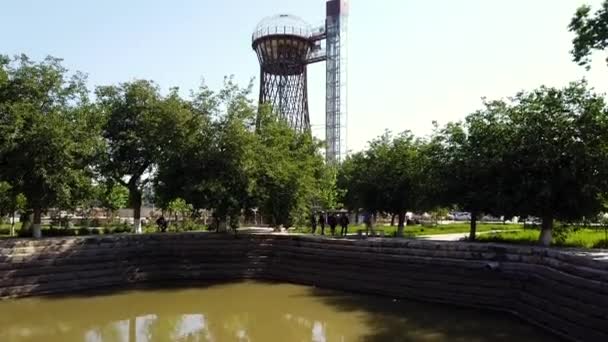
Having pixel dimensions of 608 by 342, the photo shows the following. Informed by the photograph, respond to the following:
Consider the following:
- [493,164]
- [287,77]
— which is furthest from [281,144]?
[287,77]

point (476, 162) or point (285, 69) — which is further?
point (285, 69)

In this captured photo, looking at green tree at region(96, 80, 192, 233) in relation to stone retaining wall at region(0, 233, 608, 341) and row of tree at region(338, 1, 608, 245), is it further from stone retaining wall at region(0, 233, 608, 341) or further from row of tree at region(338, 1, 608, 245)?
row of tree at region(338, 1, 608, 245)

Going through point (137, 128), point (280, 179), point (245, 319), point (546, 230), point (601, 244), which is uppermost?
point (137, 128)

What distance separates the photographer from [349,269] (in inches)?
842

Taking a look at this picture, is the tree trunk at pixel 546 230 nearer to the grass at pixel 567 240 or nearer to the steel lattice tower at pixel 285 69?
the grass at pixel 567 240

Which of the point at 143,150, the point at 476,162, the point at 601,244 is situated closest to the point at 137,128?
the point at 143,150

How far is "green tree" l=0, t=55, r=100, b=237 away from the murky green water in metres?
4.90

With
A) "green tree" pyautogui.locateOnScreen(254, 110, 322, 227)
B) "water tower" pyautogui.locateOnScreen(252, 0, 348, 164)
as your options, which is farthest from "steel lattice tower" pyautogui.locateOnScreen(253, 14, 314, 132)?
"green tree" pyautogui.locateOnScreen(254, 110, 322, 227)

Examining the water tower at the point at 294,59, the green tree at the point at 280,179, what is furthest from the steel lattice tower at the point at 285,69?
the green tree at the point at 280,179

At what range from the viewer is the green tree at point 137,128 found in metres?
26.2

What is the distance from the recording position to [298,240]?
78.5ft

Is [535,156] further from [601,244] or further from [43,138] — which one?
[43,138]

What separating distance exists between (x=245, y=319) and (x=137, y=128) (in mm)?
14053

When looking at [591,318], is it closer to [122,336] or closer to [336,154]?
[122,336]
